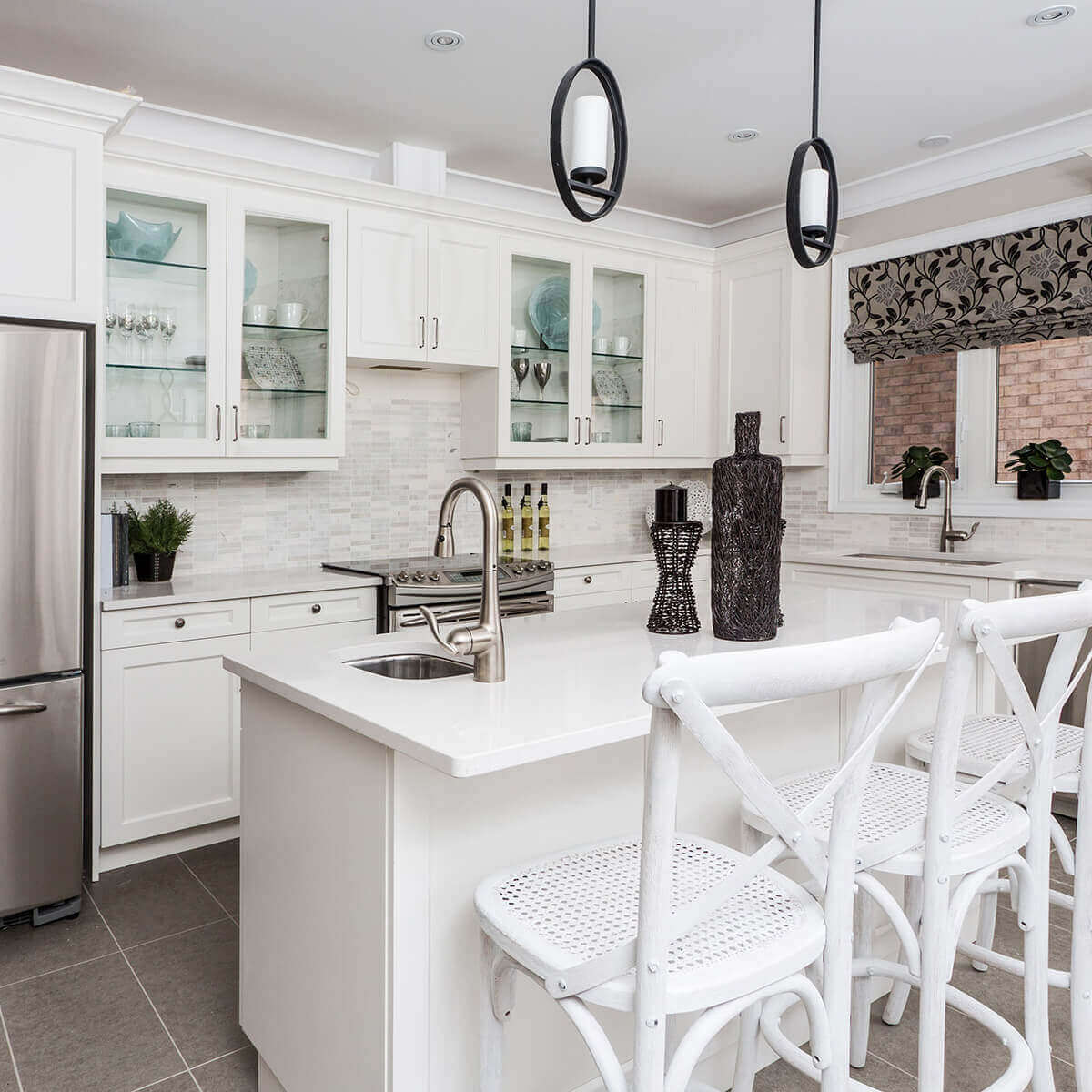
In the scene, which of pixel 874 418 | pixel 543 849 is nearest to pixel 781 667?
pixel 543 849

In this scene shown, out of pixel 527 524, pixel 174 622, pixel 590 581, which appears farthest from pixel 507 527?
pixel 174 622

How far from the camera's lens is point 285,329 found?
3445 millimetres

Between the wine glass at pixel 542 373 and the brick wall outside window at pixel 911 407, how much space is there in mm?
1591

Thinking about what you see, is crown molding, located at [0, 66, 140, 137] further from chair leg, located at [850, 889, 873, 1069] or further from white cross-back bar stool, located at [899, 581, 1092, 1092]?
chair leg, located at [850, 889, 873, 1069]

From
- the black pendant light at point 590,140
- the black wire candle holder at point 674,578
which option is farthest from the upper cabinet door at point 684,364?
the black pendant light at point 590,140

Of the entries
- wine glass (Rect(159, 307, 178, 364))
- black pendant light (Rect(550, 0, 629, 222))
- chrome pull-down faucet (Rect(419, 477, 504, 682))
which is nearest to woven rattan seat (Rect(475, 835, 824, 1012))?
chrome pull-down faucet (Rect(419, 477, 504, 682))

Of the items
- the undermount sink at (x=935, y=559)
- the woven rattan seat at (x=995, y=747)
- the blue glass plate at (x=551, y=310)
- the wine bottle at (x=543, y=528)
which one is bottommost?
the woven rattan seat at (x=995, y=747)

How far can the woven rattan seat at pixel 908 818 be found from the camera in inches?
61.1

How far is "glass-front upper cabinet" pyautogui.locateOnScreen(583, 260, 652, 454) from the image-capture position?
170 inches

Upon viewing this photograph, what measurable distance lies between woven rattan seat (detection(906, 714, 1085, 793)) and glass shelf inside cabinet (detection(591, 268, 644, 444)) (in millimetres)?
2494

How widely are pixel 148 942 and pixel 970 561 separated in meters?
3.32

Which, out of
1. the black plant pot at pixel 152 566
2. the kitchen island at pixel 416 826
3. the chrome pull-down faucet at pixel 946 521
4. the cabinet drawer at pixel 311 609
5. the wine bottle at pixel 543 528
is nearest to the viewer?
the kitchen island at pixel 416 826

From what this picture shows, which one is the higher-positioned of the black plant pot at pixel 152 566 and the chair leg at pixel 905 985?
the black plant pot at pixel 152 566

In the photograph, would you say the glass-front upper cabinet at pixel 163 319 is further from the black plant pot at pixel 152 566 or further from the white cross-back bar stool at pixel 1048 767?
the white cross-back bar stool at pixel 1048 767
